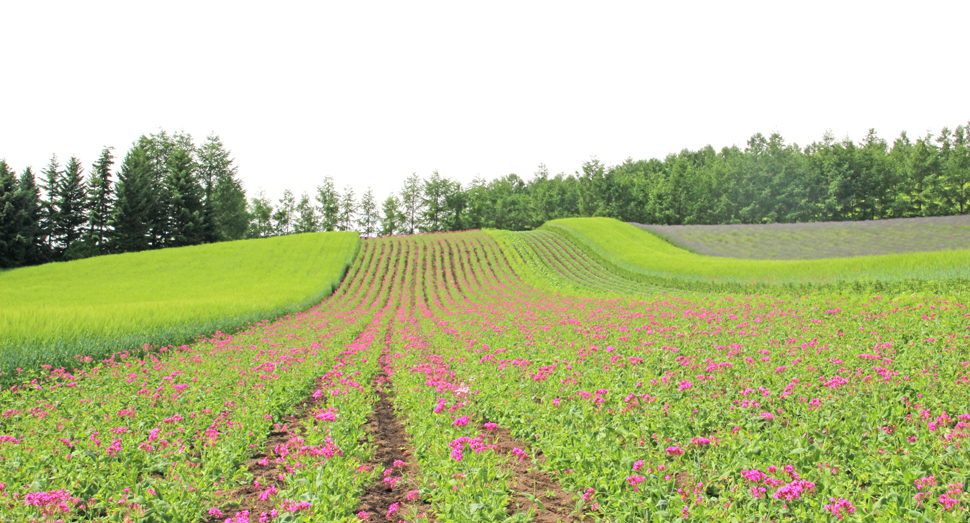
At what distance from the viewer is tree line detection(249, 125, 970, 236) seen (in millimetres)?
78125

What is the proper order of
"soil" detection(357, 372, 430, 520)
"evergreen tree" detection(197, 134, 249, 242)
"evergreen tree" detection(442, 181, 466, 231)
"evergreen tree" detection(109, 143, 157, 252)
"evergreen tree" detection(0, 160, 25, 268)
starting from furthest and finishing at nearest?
"evergreen tree" detection(442, 181, 466, 231), "evergreen tree" detection(197, 134, 249, 242), "evergreen tree" detection(109, 143, 157, 252), "evergreen tree" detection(0, 160, 25, 268), "soil" detection(357, 372, 430, 520)

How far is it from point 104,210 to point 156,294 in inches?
1641

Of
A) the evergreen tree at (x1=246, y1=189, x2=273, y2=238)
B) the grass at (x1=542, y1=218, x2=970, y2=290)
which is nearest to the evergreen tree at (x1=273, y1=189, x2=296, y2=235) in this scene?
the evergreen tree at (x1=246, y1=189, x2=273, y2=238)

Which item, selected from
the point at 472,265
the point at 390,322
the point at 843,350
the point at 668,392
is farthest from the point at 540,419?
the point at 472,265

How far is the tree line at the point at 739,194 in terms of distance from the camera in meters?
78.1

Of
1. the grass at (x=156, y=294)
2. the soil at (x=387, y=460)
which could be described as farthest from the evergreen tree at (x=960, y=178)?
the soil at (x=387, y=460)

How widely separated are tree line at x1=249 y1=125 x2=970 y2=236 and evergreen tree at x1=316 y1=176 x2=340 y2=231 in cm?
23

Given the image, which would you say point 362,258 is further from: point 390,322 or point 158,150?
point 158,150

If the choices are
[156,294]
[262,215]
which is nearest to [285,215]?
[262,215]

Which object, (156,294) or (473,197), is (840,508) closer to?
(156,294)

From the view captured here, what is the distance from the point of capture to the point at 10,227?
52.6 m

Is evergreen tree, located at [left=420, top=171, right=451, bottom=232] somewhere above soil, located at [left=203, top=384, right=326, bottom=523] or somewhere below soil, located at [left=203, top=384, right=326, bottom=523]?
above

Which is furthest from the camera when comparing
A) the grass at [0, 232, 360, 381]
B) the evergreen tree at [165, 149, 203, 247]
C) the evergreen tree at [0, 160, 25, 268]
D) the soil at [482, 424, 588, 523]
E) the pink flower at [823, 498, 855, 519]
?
the evergreen tree at [165, 149, 203, 247]

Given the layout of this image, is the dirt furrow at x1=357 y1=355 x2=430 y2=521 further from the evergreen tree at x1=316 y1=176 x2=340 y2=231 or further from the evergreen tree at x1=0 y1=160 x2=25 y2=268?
the evergreen tree at x1=316 y1=176 x2=340 y2=231
